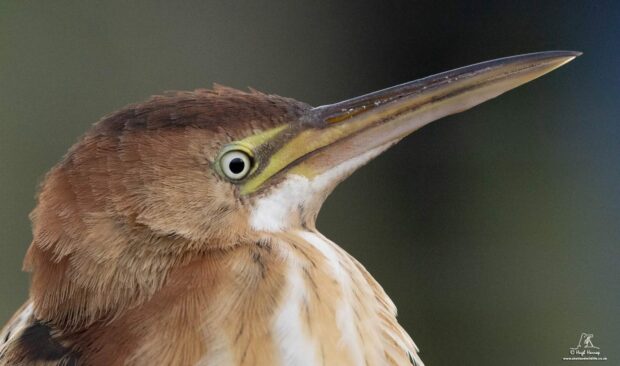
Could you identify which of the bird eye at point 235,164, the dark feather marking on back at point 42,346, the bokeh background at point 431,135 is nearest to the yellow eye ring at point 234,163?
the bird eye at point 235,164

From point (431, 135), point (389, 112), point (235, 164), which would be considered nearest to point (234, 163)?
point (235, 164)

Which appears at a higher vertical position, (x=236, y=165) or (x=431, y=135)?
(x=236, y=165)

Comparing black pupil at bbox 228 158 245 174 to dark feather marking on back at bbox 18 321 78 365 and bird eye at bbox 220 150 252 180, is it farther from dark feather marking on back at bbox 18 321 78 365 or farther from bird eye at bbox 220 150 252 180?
dark feather marking on back at bbox 18 321 78 365

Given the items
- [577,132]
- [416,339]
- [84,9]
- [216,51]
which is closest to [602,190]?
[577,132]

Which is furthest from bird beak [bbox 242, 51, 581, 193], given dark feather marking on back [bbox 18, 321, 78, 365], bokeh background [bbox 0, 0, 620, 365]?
bokeh background [bbox 0, 0, 620, 365]

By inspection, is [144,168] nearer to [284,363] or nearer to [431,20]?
[284,363]

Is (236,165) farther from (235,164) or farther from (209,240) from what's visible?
(209,240)

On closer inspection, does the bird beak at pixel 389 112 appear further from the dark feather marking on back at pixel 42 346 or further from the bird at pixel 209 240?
the dark feather marking on back at pixel 42 346

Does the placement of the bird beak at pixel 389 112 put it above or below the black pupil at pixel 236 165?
above
